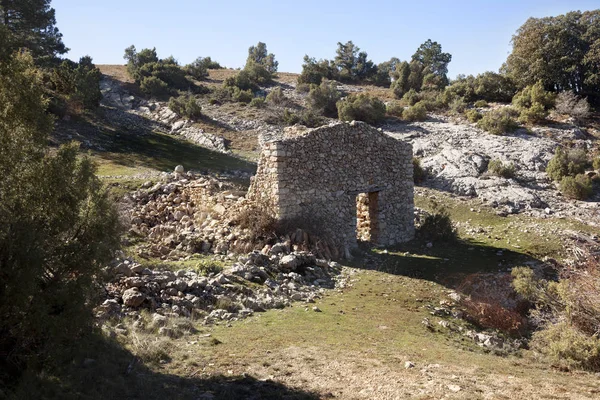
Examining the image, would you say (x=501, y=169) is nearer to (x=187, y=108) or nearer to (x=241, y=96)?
(x=187, y=108)

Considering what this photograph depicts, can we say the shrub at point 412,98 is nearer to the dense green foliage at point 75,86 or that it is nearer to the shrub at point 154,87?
the shrub at point 154,87

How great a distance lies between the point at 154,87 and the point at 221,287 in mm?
33037

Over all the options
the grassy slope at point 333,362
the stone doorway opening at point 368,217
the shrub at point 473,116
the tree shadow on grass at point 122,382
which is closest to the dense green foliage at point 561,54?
the shrub at point 473,116

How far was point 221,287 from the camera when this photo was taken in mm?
9195

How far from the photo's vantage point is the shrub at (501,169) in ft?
71.5

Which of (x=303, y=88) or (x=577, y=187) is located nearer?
(x=577, y=187)

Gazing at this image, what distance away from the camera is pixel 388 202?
51.1ft

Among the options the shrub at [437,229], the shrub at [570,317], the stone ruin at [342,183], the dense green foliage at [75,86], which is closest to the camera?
the shrub at [570,317]

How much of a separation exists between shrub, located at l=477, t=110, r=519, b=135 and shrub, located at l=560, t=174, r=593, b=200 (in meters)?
6.18

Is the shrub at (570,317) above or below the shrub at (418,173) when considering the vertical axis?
below

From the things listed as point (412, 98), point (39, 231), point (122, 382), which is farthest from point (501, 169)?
point (39, 231)

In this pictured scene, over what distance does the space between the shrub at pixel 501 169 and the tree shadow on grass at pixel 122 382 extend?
1930cm

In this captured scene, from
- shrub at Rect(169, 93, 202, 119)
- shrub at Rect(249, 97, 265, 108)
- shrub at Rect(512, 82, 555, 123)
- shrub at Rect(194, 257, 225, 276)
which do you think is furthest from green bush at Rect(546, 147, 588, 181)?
shrub at Rect(169, 93, 202, 119)

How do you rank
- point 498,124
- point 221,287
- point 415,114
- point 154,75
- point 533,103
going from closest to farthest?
point 221,287
point 498,124
point 533,103
point 415,114
point 154,75
